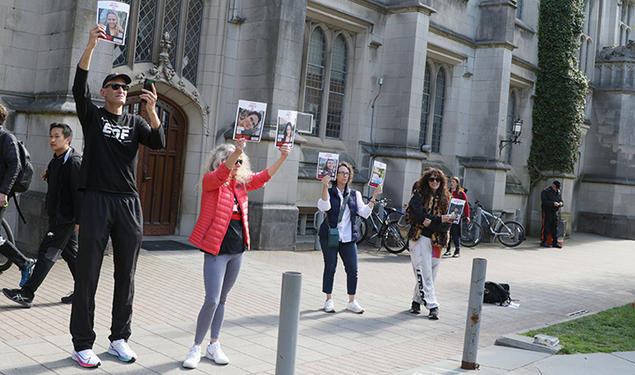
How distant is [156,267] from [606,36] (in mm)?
25803

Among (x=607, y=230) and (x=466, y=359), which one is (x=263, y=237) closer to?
(x=466, y=359)

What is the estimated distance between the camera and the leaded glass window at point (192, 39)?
12.3 m

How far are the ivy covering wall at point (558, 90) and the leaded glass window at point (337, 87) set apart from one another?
10.4 meters

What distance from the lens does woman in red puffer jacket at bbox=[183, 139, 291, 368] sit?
16.4 feet

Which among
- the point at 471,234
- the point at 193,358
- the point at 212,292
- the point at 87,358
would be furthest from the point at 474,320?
the point at 471,234

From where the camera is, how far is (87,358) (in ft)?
15.3

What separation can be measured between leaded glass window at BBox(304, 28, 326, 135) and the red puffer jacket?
1011 cm

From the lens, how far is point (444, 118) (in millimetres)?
19625

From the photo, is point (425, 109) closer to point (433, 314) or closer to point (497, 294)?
point (497, 294)

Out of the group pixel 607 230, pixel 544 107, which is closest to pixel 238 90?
pixel 544 107

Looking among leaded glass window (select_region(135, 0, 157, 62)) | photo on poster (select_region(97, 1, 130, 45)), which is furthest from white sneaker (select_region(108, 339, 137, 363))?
leaded glass window (select_region(135, 0, 157, 62))

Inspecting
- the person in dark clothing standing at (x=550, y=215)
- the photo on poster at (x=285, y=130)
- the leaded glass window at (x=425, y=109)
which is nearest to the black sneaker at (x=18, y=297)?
the photo on poster at (x=285, y=130)

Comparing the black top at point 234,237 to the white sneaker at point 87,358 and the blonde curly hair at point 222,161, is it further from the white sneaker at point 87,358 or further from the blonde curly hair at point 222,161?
A: the white sneaker at point 87,358

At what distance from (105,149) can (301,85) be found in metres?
10.2
